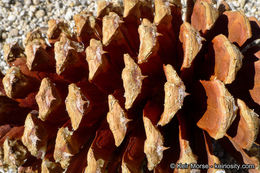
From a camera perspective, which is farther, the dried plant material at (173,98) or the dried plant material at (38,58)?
the dried plant material at (38,58)

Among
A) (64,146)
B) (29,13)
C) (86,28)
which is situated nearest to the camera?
(64,146)

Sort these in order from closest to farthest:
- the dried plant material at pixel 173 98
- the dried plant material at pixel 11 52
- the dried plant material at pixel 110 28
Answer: the dried plant material at pixel 173 98 → the dried plant material at pixel 110 28 → the dried plant material at pixel 11 52

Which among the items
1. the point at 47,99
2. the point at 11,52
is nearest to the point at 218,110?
the point at 47,99

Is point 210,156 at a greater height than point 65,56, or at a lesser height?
lesser

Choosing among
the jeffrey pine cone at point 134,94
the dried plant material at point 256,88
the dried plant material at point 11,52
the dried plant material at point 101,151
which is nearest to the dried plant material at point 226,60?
the jeffrey pine cone at point 134,94

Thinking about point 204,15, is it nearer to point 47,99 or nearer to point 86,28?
point 86,28

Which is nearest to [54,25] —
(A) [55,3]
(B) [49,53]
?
(B) [49,53]

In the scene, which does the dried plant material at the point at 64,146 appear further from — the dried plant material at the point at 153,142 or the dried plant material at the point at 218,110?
the dried plant material at the point at 218,110
